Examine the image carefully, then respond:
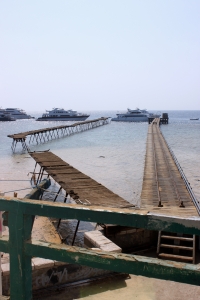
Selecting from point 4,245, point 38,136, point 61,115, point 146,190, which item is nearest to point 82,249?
point 4,245

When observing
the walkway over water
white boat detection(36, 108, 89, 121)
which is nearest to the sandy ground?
the walkway over water

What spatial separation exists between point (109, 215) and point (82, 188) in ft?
26.2

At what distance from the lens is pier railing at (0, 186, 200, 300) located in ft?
6.18

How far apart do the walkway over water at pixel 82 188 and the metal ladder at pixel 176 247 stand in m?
1.31

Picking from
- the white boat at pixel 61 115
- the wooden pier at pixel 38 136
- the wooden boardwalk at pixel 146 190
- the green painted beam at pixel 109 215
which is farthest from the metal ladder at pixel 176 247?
the white boat at pixel 61 115

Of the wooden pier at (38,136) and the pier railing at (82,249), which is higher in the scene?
the pier railing at (82,249)

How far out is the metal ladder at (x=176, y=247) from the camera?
7.57 m

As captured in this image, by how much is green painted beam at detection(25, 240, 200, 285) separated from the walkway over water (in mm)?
5802

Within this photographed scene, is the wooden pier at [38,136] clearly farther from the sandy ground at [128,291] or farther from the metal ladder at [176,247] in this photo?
the sandy ground at [128,291]

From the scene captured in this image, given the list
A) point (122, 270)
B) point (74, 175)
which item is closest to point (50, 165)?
point (74, 175)

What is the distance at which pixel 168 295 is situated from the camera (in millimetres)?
5488

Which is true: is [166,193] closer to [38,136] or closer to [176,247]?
[176,247]

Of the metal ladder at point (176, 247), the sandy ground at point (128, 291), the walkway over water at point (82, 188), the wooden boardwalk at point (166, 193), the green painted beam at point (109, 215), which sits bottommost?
the metal ladder at point (176, 247)

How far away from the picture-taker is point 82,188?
9938 mm
